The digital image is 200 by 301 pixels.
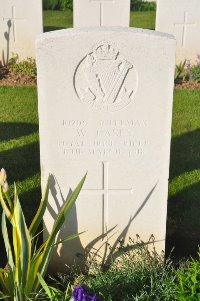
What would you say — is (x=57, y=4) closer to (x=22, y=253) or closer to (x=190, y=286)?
(x=22, y=253)

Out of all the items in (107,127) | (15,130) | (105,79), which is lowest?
(15,130)

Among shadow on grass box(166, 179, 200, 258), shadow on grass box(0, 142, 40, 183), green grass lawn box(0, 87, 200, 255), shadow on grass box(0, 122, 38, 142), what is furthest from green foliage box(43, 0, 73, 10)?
shadow on grass box(166, 179, 200, 258)

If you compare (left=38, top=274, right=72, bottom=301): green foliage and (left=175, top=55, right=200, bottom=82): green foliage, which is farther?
(left=175, top=55, right=200, bottom=82): green foliage

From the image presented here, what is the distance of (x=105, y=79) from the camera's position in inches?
117

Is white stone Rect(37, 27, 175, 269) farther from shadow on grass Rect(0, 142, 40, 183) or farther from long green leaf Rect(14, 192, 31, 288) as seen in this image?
shadow on grass Rect(0, 142, 40, 183)

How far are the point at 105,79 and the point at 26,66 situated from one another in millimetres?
5339

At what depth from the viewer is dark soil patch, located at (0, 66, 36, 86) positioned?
7785 mm

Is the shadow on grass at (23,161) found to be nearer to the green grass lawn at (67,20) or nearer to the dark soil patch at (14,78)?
the dark soil patch at (14,78)

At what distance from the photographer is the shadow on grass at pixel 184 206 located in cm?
384

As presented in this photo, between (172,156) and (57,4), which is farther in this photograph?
(57,4)

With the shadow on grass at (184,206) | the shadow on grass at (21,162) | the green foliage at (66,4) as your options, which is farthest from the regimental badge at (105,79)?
the green foliage at (66,4)

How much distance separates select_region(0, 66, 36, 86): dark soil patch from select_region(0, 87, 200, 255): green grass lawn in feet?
0.79

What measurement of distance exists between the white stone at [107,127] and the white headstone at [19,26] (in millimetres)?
5148

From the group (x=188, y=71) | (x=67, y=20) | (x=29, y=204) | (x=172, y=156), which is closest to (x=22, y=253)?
(x=29, y=204)
